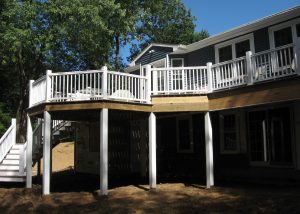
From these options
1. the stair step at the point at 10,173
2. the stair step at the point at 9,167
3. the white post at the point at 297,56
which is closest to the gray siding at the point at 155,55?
the stair step at the point at 9,167

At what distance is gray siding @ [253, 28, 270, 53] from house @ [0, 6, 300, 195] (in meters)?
0.04

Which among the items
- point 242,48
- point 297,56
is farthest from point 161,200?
point 242,48

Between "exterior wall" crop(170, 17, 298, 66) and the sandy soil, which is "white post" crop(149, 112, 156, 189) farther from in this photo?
the sandy soil

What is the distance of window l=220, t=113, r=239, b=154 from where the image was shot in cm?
1706

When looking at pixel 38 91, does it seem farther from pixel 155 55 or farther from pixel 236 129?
pixel 155 55

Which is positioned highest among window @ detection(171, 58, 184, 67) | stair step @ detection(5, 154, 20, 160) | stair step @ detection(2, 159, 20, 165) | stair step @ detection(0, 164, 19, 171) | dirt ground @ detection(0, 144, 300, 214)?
window @ detection(171, 58, 184, 67)

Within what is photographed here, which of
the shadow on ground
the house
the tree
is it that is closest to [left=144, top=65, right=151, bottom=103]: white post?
the house

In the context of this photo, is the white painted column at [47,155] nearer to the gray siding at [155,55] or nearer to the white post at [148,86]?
the white post at [148,86]

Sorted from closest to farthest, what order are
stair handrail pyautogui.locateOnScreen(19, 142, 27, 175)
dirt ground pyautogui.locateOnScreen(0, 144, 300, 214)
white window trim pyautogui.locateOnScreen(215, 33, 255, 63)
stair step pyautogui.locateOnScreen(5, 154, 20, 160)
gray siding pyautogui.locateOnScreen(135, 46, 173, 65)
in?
1. dirt ground pyautogui.locateOnScreen(0, 144, 300, 214)
2. stair handrail pyautogui.locateOnScreen(19, 142, 27, 175)
3. white window trim pyautogui.locateOnScreen(215, 33, 255, 63)
4. stair step pyautogui.locateOnScreen(5, 154, 20, 160)
5. gray siding pyautogui.locateOnScreen(135, 46, 173, 65)

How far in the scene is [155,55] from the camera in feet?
80.7

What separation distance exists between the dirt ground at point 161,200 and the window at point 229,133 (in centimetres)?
285

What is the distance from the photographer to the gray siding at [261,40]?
653 inches

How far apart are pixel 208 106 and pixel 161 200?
13.7 feet

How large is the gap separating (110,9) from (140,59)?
13.6 ft
